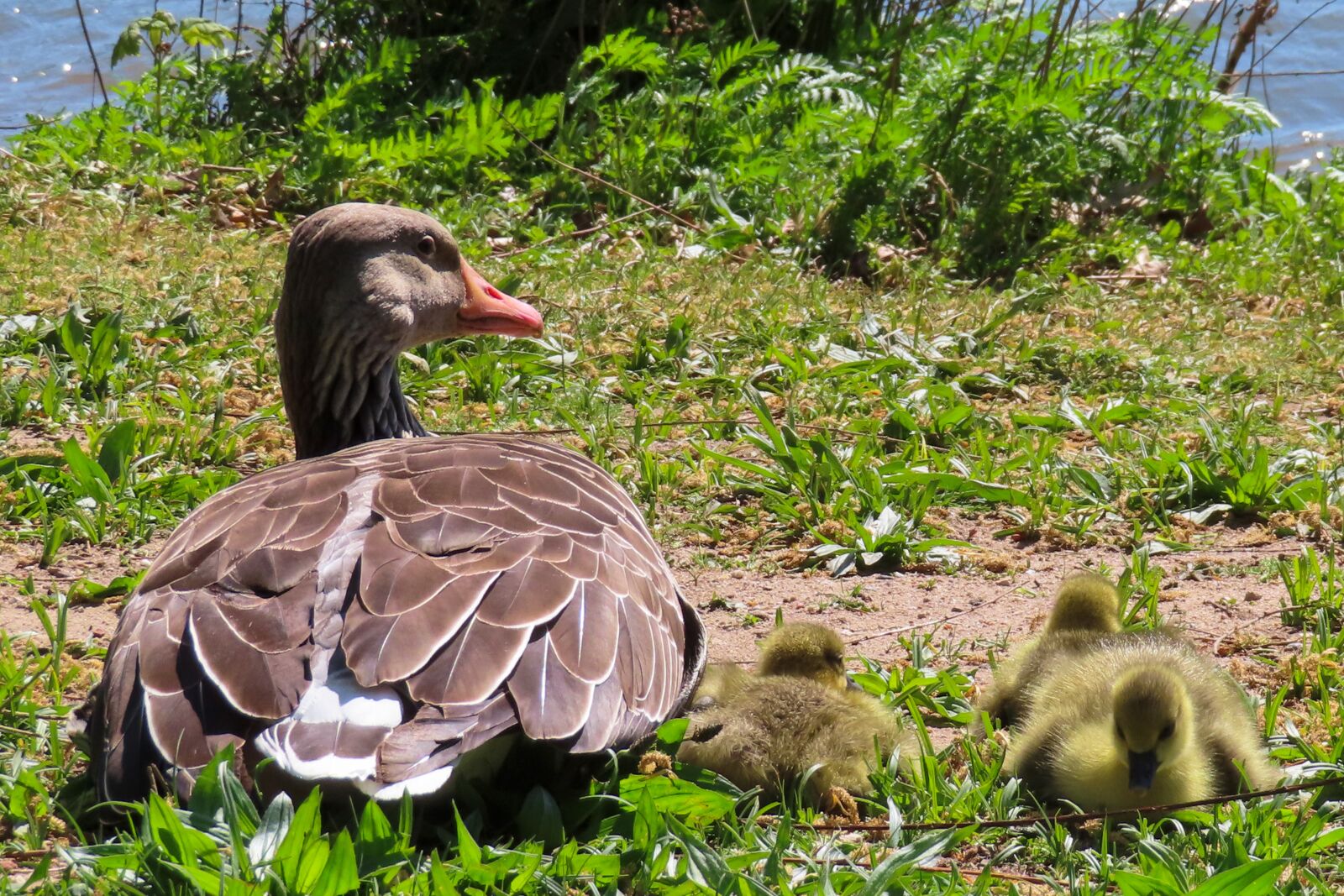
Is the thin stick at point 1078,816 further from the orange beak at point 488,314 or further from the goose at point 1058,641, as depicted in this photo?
the orange beak at point 488,314

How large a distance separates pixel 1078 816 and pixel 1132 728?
0.24 metres

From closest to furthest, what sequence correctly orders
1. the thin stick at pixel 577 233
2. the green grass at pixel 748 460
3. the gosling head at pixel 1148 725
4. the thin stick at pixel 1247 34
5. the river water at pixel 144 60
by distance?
the green grass at pixel 748 460, the gosling head at pixel 1148 725, the thin stick at pixel 577 233, the thin stick at pixel 1247 34, the river water at pixel 144 60

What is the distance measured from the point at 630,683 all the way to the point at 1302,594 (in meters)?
2.38

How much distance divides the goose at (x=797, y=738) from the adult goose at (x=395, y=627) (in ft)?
0.40

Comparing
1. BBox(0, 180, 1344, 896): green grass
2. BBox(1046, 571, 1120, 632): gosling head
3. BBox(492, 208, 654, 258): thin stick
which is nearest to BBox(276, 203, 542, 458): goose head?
BBox(0, 180, 1344, 896): green grass

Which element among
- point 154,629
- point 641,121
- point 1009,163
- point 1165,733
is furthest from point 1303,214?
point 154,629

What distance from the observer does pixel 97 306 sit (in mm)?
6547

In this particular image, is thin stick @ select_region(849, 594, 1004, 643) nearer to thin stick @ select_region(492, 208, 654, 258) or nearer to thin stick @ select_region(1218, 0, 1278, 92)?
thin stick @ select_region(492, 208, 654, 258)

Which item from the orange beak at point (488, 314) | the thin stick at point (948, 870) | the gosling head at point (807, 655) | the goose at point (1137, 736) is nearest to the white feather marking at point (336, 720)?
the thin stick at point (948, 870)

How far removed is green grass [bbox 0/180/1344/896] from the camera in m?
3.02

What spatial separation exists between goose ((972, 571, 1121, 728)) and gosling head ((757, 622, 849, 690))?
0.40m

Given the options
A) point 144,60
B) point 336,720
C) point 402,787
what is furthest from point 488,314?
point 144,60

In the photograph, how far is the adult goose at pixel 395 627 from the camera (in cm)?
282

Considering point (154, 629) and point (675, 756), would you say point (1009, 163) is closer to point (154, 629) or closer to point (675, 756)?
point (675, 756)
